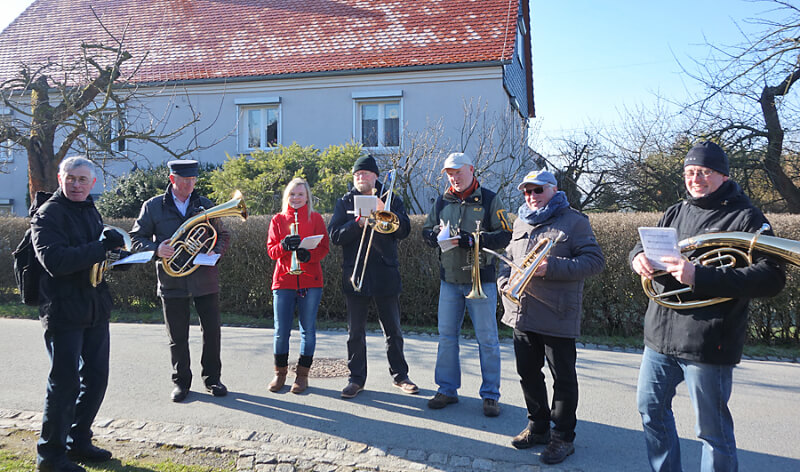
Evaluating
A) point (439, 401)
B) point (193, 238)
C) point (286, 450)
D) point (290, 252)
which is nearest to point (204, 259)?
point (193, 238)

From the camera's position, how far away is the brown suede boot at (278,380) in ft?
17.1

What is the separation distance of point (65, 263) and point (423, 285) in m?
5.39

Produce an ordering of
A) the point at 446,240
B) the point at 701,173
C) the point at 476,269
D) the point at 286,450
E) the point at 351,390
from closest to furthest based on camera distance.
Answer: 1. the point at 701,173
2. the point at 286,450
3. the point at 446,240
4. the point at 476,269
5. the point at 351,390

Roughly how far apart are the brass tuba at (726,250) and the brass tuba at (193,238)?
138 inches

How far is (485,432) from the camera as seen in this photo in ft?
14.0

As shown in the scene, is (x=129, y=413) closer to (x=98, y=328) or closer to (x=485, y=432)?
(x=98, y=328)

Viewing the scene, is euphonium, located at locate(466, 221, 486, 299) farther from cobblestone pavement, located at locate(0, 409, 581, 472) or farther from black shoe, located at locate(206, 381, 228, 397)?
black shoe, located at locate(206, 381, 228, 397)

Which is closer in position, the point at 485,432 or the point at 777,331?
the point at 485,432

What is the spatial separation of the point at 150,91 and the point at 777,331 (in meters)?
16.5

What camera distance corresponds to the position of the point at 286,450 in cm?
397

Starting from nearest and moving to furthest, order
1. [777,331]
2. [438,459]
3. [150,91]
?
[438,459] → [777,331] → [150,91]

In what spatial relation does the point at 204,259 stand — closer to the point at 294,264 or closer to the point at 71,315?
the point at 294,264

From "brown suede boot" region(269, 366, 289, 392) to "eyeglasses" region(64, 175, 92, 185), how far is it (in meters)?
2.45

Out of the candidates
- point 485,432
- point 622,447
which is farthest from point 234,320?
point 622,447
